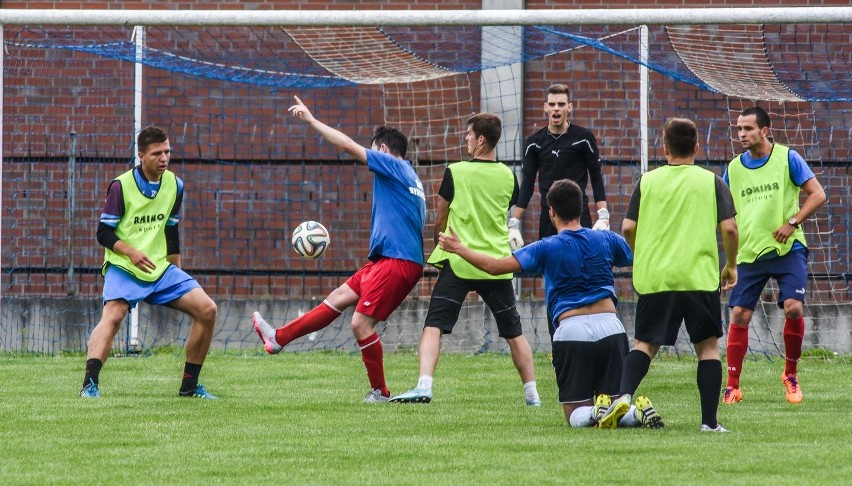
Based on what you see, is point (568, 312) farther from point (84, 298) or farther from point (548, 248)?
point (84, 298)

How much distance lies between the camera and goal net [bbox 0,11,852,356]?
1241 cm

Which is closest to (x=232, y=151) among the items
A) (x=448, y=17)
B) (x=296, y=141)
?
(x=296, y=141)

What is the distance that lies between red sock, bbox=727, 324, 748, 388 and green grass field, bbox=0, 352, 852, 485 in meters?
0.18

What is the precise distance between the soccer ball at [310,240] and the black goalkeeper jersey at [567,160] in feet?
4.76

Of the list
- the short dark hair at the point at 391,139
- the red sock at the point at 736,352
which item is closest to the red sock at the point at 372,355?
the short dark hair at the point at 391,139

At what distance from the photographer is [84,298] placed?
1265 cm

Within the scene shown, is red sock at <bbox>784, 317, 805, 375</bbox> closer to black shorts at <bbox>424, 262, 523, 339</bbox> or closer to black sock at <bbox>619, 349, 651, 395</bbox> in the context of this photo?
black shorts at <bbox>424, 262, 523, 339</bbox>

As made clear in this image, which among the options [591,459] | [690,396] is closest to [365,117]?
[690,396]

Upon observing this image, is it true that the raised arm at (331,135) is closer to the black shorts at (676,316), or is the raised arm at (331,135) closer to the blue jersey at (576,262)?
the blue jersey at (576,262)

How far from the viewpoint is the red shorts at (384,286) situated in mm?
8242

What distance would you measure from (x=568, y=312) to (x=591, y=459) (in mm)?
1457

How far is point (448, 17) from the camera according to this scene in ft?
33.3

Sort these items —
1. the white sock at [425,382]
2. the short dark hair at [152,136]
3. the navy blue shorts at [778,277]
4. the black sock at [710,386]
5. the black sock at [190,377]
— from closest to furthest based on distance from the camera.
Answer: the black sock at [710,386] → the white sock at [425,382] → the short dark hair at [152,136] → the black sock at [190,377] → the navy blue shorts at [778,277]

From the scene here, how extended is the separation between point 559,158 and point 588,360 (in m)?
2.69
